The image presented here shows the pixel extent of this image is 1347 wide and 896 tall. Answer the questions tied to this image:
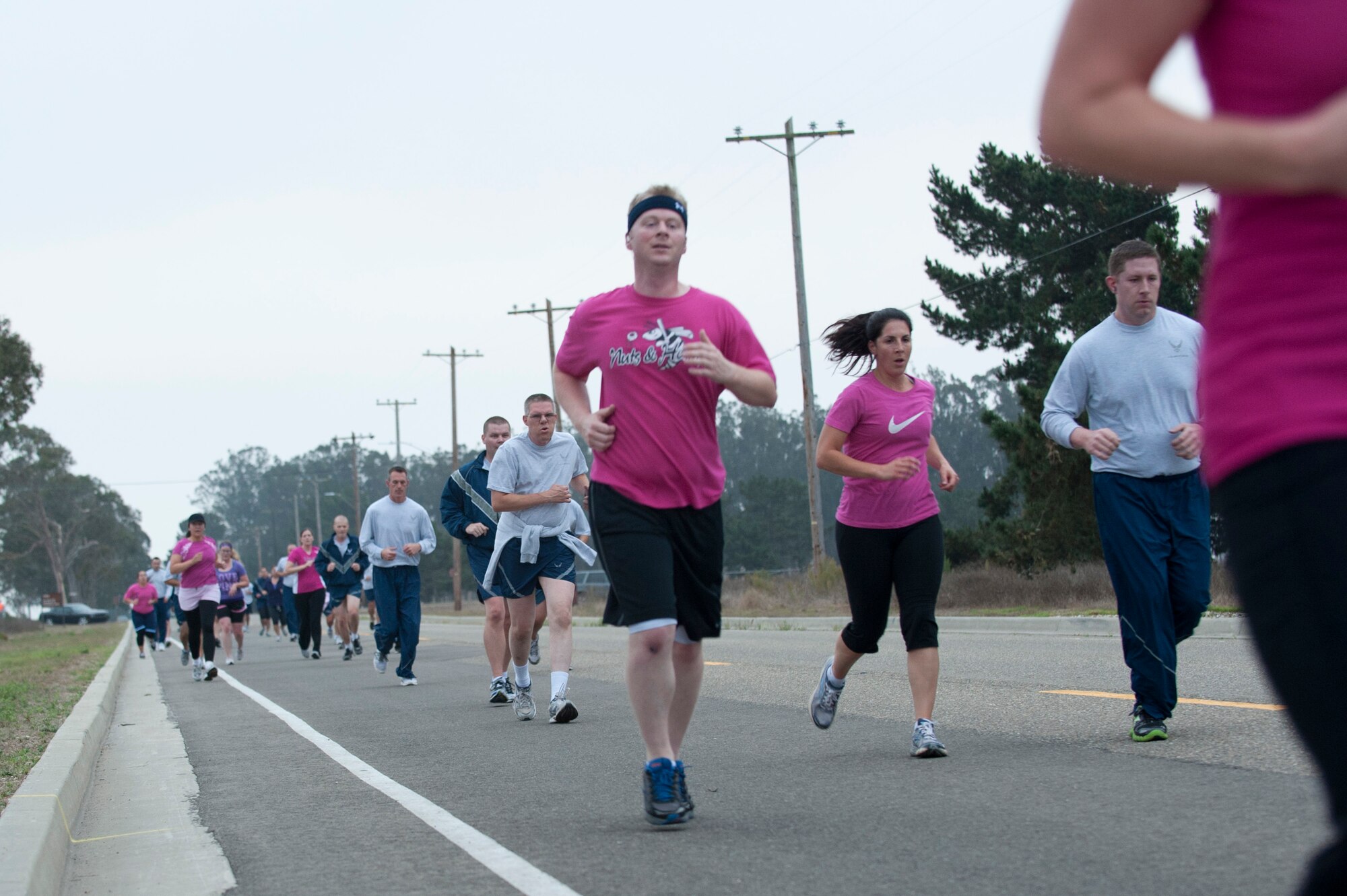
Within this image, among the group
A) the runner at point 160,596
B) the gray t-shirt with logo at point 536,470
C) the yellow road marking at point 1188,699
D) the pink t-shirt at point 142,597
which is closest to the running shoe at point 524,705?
the gray t-shirt with logo at point 536,470

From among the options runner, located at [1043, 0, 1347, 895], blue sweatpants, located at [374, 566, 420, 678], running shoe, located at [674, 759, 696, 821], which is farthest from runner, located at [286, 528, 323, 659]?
runner, located at [1043, 0, 1347, 895]

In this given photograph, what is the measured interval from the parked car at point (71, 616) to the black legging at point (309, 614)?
3343 inches

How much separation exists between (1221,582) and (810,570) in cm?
1442

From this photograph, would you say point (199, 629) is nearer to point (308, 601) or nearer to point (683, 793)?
point (308, 601)

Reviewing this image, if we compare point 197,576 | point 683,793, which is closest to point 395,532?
point 197,576

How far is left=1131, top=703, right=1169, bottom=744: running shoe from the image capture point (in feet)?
21.6

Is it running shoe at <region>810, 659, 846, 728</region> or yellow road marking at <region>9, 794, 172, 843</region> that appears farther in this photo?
running shoe at <region>810, 659, 846, 728</region>

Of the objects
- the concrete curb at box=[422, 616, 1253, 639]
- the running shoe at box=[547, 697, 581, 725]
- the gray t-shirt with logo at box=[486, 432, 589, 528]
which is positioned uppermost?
the gray t-shirt with logo at box=[486, 432, 589, 528]

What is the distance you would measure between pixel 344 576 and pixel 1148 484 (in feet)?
55.3

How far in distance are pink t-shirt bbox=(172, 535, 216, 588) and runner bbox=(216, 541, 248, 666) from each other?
16.1ft

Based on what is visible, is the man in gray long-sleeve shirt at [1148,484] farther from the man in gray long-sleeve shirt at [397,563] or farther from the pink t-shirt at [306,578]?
the pink t-shirt at [306,578]

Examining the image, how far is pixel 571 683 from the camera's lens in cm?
1289

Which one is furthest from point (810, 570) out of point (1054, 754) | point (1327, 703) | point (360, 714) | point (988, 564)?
point (1327, 703)

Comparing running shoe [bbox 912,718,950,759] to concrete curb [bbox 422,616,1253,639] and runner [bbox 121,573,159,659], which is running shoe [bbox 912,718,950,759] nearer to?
concrete curb [bbox 422,616,1253,639]
